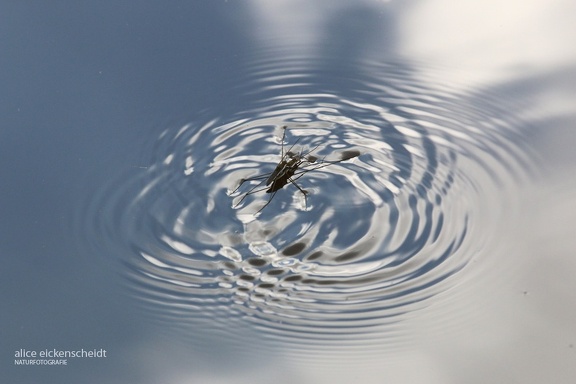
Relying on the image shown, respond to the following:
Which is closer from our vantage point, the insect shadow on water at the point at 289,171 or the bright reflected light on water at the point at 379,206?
the bright reflected light on water at the point at 379,206

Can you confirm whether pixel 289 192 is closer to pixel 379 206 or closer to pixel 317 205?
pixel 317 205

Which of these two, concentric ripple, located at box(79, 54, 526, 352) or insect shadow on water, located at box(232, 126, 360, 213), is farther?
insect shadow on water, located at box(232, 126, 360, 213)

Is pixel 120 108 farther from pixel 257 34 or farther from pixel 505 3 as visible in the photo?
pixel 505 3

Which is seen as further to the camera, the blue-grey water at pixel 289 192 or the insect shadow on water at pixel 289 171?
the insect shadow on water at pixel 289 171

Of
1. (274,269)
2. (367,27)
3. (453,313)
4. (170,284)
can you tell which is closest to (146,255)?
(170,284)
